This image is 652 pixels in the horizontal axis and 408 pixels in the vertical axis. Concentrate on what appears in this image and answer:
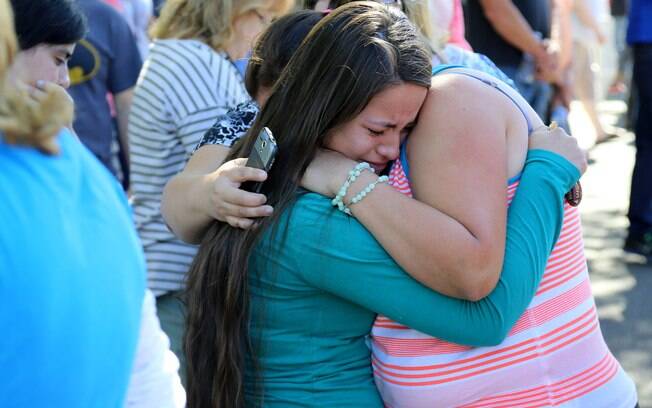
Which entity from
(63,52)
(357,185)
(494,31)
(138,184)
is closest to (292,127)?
(357,185)

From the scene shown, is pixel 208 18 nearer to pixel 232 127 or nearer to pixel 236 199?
pixel 232 127

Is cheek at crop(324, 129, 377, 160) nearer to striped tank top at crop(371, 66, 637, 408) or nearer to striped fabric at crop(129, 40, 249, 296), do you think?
striped tank top at crop(371, 66, 637, 408)

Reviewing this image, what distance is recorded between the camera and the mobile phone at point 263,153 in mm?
1816

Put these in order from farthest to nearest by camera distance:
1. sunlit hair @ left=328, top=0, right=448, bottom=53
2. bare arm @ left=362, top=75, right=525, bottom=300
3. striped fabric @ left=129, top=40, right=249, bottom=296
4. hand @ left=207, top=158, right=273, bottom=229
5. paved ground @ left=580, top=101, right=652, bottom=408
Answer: paved ground @ left=580, top=101, right=652, bottom=408, striped fabric @ left=129, top=40, right=249, bottom=296, sunlit hair @ left=328, top=0, right=448, bottom=53, hand @ left=207, top=158, right=273, bottom=229, bare arm @ left=362, top=75, right=525, bottom=300

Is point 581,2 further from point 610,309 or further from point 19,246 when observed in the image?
point 19,246

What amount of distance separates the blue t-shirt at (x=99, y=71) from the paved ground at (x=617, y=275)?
8.13 feet

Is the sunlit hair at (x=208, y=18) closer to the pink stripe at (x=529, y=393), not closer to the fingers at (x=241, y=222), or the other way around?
the fingers at (x=241, y=222)

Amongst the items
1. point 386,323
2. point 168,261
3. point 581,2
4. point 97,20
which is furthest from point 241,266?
point 581,2

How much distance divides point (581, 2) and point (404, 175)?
270 inches

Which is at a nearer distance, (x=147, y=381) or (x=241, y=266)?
(x=147, y=381)

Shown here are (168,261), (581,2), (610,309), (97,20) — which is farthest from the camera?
(581,2)

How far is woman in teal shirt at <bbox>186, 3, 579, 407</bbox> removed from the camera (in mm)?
1777

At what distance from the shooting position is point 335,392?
192 centimetres

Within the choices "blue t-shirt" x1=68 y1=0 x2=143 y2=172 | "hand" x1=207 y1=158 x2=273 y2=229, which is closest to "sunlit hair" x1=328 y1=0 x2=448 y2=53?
"hand" x1=207 y1=158 x2=273 y2=229
